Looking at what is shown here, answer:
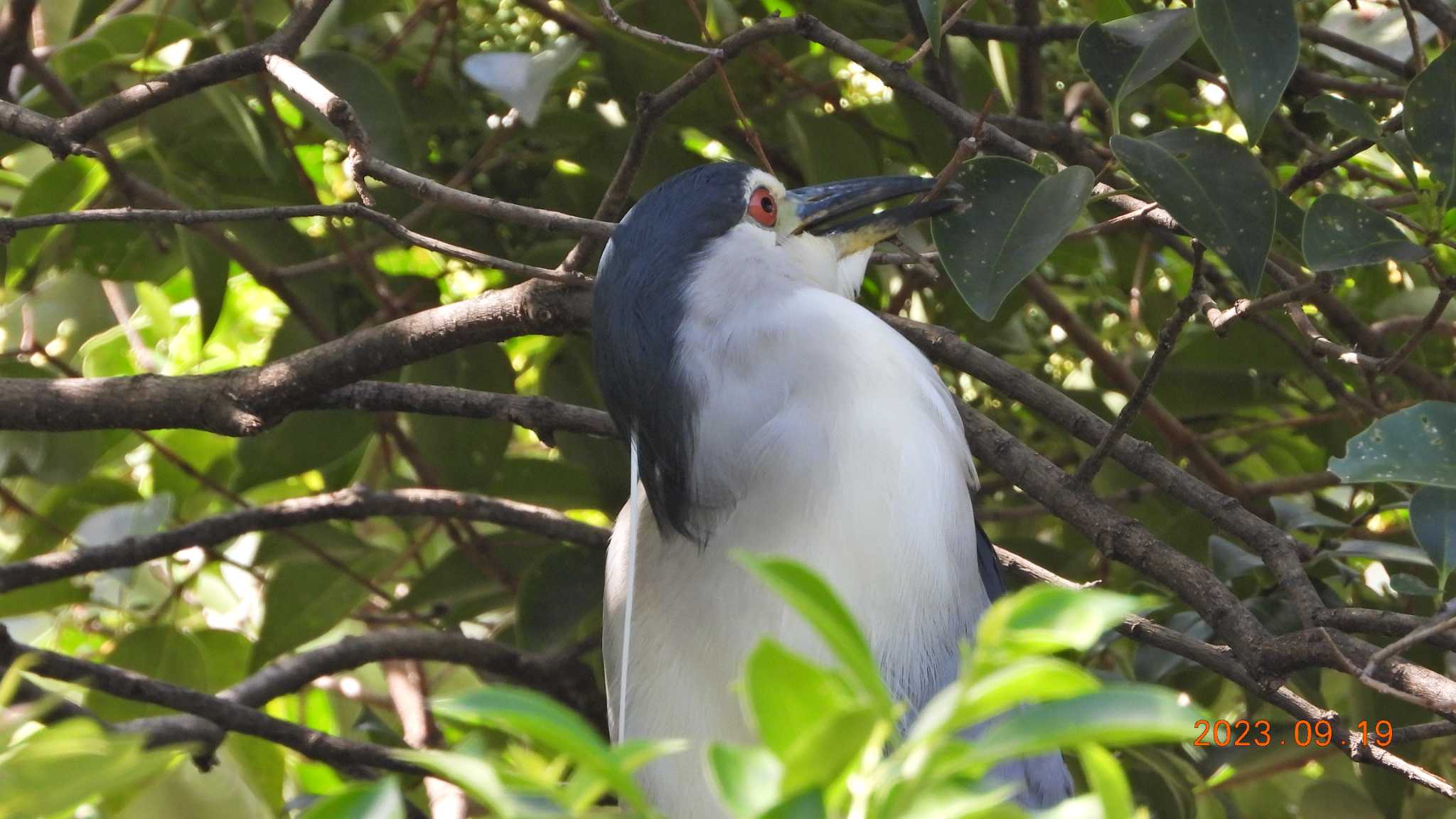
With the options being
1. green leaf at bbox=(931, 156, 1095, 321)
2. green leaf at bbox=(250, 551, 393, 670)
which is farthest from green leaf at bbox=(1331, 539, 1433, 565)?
green leaf at bbox=(250, 551, 393, 670)

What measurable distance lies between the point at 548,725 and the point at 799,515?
73 cm

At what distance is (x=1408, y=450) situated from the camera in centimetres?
98

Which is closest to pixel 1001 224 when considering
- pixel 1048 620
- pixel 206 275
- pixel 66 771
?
pixel 1048 620

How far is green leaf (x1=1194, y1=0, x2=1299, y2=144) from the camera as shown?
1068 mm

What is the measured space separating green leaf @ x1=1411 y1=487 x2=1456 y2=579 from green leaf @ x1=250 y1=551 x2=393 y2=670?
1235mm

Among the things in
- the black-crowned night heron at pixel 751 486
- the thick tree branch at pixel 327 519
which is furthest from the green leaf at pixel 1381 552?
the thick tree branch at pixel 327 519

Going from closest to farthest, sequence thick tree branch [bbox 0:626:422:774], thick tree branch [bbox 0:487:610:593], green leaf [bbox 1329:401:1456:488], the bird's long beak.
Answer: green leaf [bbox 1329:401:1456:488], thick tree branch [bbox 0:626:422:774], the bird's long beak, thick tree branch [bbox 0:487:610:593]

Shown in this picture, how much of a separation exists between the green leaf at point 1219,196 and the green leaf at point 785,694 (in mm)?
713

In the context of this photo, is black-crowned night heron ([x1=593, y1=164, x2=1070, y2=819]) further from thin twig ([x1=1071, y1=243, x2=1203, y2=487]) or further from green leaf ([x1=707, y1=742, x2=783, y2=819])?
green leaf ([x1=707, y1=742, x2=783, y2=819])

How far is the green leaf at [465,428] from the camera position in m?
1.68

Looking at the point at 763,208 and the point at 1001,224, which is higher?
the point at 1001,224

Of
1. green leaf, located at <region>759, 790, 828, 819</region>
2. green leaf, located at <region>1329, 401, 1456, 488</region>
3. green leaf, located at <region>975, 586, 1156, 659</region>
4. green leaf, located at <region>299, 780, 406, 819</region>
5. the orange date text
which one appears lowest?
the orange date text

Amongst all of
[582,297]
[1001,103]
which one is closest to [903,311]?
[1001,103]

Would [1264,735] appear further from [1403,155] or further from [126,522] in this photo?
[126,522]
